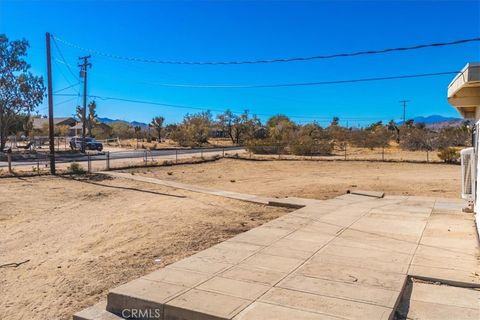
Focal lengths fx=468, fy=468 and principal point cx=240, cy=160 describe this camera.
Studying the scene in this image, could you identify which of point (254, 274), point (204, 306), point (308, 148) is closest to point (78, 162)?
point (308, 148)

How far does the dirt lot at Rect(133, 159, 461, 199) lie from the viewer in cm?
1719

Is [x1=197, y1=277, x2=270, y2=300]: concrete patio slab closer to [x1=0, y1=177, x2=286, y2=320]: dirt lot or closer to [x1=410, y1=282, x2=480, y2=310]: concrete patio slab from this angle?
[x1=0, y1=177, x2=286, y2=320]: dirt lot

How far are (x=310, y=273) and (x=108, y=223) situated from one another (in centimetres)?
622

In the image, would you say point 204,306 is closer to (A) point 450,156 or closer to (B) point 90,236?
(B) point 90,236

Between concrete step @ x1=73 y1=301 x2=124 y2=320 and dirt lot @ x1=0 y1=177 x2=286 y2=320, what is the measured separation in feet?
1.33

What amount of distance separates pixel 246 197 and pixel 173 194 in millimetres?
2925

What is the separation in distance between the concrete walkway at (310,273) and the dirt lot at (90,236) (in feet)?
2.79

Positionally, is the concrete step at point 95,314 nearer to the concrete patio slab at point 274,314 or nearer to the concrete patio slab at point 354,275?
the concrete patio slab at point 274,314

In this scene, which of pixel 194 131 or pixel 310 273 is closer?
pixel 310 273

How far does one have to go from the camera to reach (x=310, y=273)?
5977 millimetres

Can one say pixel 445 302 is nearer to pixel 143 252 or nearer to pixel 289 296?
pixel 289 296

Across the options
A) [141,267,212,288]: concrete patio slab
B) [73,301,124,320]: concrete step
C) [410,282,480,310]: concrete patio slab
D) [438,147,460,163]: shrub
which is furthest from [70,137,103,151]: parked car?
[410,282,480,310]: concrete patio slab

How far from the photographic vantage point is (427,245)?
25.2 ft

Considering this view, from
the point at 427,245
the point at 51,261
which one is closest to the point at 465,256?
the point at 427,245
